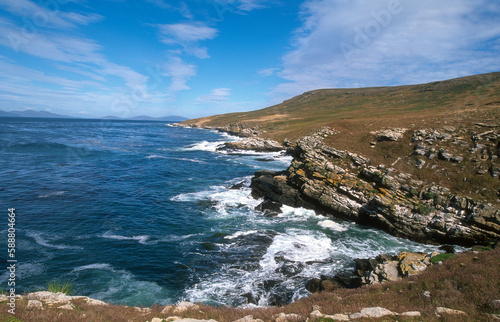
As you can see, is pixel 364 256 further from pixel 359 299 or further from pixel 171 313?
pixel 171 313

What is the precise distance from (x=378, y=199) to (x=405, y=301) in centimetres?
1685

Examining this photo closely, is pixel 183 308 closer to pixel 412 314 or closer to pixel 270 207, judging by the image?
pixel 412 314

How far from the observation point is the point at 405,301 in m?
10.8

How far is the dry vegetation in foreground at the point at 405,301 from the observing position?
911cm

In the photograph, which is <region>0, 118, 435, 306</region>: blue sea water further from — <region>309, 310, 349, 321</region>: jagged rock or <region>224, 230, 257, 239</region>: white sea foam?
<region>309, 310, 349, 321</region>: jagged rock

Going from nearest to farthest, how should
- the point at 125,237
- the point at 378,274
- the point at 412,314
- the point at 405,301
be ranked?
the point at 412,314, the point at 405,301, the point at 378,274, the point at 125,237

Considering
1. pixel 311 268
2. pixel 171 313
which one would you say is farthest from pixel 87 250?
pixel 311 268

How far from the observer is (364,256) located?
2117 centimetres

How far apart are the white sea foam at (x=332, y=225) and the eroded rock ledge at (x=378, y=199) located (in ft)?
5.89

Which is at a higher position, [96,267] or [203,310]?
[203,310]

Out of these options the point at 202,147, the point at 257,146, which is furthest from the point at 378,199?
the point at 202,147

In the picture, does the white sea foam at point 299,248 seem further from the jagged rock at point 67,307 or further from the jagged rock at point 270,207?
the jagged rock at point 67,307

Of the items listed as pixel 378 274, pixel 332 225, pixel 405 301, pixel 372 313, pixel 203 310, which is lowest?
pixel 332 225

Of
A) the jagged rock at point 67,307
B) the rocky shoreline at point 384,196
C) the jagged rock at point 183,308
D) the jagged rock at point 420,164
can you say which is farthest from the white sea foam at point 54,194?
the jagged rock at point 420,164
